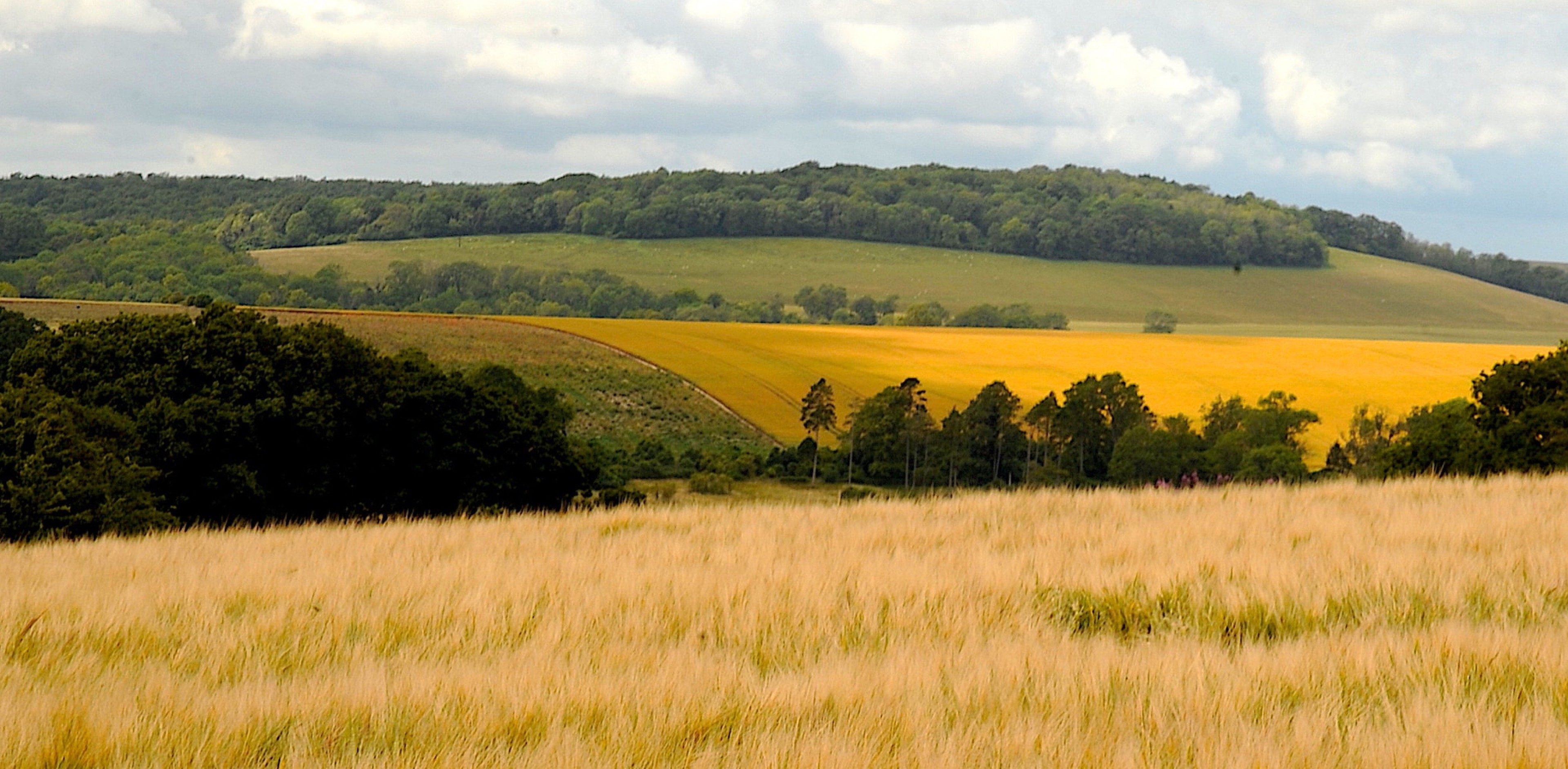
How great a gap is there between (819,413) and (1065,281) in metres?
85.3

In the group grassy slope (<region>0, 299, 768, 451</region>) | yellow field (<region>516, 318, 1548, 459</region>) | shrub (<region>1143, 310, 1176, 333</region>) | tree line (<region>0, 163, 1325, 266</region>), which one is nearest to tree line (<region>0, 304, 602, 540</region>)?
grassy slope (<region>0, 299, 768, 451</region>)

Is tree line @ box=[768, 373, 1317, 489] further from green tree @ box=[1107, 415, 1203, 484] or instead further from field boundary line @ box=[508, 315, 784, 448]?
field boundary line @ box=[508, 315, 784, 448]

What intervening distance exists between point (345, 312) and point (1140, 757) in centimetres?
10317

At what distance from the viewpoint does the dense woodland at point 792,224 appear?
160 metres

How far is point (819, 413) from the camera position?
7112 cm

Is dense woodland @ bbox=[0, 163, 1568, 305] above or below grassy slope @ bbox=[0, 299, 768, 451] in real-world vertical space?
above

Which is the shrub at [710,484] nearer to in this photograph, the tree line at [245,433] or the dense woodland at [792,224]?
the tree line at [245,433]

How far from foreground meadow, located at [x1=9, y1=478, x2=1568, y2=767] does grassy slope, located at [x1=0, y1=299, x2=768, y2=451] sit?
5898 centimetres

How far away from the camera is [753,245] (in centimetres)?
17125

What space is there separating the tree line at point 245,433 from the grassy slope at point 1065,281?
295 ft

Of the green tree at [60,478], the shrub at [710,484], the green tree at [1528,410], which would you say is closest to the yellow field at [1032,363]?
the shrub at [710,484]

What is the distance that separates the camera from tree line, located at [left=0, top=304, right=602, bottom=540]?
25297mm

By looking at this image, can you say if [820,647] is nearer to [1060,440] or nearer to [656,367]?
[1060,440]

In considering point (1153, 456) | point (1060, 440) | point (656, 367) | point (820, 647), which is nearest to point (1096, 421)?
point (1060, 440)
